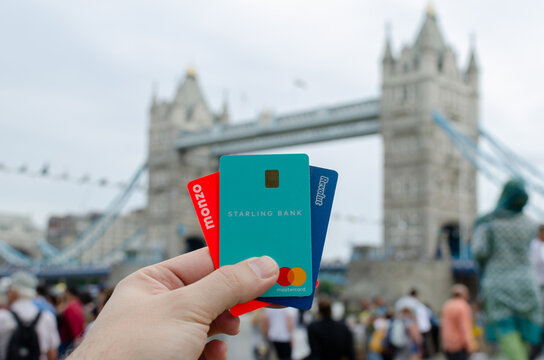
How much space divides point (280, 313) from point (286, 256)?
5.43 m

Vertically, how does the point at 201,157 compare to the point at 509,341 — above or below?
above

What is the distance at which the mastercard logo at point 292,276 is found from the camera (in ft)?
3.98

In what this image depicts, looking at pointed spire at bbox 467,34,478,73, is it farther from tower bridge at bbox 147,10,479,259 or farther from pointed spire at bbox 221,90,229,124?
pointed spire at bbox 221,90,229,124

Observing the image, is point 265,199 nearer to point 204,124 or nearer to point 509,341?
point 509,341

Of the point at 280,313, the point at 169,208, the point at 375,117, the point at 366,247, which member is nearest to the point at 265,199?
the point at 280,313

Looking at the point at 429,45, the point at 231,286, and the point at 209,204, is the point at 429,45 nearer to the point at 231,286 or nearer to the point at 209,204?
the point at 209,204

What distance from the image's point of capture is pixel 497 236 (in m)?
3.82

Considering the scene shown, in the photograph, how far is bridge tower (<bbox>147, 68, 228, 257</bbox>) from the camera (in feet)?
133

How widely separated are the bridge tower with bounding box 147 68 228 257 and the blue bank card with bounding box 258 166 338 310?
3825 centimetres

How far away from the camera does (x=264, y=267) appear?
1178mm

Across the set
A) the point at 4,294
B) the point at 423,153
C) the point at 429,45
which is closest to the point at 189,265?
the point at 4,294

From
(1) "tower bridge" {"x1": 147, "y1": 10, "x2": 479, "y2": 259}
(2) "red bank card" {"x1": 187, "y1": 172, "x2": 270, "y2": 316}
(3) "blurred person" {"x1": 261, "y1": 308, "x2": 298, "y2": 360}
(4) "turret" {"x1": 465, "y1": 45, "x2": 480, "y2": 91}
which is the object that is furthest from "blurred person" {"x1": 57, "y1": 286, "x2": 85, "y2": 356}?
(4) "turret" {"x1": 465, "y1": 45, "x2": 480, "y2": 91}

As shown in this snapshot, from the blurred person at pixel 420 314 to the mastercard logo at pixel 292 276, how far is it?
6.15 metres

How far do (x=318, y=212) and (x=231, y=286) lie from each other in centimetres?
22
